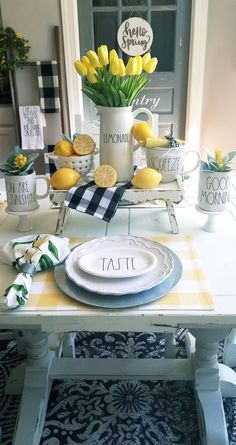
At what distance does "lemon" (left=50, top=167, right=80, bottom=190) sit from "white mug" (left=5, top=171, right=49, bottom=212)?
0.21 ft

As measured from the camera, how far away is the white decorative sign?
265 cm

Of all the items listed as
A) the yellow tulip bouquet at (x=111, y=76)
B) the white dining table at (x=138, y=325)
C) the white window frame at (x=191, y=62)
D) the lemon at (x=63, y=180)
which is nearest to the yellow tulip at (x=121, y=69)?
the yellow tulip bouquet at (x=111, y=76)

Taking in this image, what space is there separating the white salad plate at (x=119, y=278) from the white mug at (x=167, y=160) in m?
0.25

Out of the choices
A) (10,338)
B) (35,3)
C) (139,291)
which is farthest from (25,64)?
(139,291)

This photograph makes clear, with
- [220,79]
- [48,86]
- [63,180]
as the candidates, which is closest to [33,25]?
[48,86]

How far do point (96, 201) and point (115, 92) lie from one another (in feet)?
0.93

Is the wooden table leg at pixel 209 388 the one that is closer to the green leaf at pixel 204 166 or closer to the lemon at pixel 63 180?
the green leaf at pixel 204 166

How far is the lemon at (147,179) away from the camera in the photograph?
1.08 meters

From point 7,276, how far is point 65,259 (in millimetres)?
131

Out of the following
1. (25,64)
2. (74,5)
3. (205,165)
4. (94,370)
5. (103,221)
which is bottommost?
(94,370)

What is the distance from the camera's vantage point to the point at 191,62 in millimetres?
2729

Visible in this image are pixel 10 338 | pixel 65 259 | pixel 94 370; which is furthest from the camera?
pixel 10 338

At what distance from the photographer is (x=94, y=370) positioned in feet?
4.41

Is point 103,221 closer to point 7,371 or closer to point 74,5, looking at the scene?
point 7,371
